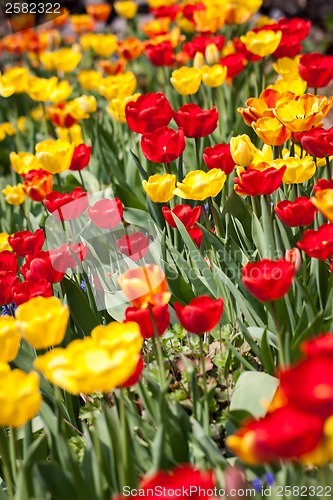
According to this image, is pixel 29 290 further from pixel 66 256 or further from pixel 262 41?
pixel 262 41

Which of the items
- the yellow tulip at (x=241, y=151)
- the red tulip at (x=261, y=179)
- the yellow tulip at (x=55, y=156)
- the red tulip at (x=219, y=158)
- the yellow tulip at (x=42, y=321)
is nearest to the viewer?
the yellow tulip at (x=42, y=321)

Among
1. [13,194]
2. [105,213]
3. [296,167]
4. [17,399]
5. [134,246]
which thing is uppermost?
[17,399]

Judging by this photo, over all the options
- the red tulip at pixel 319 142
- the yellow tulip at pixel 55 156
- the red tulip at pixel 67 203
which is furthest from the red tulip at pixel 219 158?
the yellow tulip at pixel 55 156

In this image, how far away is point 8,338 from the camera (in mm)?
1568

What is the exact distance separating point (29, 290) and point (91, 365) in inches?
27.5

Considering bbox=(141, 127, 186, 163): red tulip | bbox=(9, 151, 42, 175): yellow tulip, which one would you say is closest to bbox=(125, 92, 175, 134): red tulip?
bbox=(141, 127, 186, 163): red tulip

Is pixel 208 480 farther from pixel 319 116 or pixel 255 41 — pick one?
pixel 255 41

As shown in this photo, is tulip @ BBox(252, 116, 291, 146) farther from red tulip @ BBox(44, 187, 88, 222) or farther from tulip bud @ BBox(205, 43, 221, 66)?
tulip bud @ BBox(205, 43, 221, 66)

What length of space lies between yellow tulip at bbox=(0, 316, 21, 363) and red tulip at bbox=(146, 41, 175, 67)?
2.26 meters

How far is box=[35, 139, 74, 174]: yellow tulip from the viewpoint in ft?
8.61

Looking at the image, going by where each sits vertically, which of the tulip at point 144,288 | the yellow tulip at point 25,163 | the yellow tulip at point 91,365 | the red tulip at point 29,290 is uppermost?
the yellow tulip at point 91,365

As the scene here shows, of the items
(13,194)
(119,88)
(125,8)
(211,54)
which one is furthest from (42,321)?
(125,8)

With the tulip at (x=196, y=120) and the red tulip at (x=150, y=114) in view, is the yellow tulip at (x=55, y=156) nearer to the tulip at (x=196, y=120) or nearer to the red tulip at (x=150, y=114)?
the red tulip at (x=150, y=114)

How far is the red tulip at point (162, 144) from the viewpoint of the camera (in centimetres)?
236
